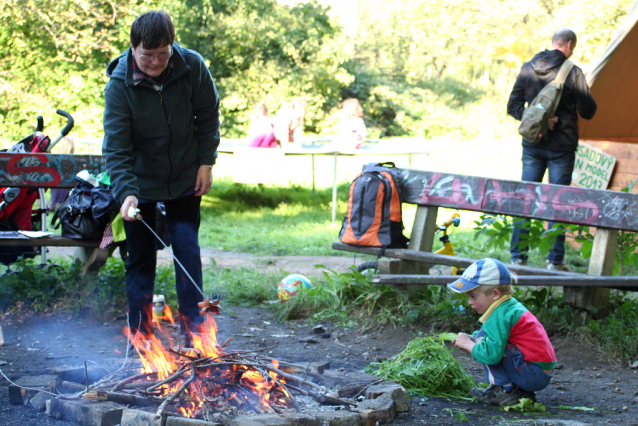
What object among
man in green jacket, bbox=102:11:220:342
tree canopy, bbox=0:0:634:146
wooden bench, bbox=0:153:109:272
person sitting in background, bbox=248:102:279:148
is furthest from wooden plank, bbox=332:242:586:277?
tree canopy, bbox=0:0:634:146

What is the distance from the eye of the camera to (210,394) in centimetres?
294

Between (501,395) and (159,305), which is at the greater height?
(501,395)

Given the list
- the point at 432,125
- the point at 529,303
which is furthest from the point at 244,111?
the point at 529,303

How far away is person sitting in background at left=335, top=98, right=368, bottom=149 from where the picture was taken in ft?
35.9

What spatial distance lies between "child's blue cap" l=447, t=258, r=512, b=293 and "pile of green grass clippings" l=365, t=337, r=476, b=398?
21.5 inches

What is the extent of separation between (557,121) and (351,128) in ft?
→ 19.0

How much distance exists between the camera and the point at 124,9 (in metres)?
16.3

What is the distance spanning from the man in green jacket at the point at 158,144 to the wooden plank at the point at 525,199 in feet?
6.51

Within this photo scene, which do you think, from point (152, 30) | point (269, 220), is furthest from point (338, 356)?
point (269, 220)

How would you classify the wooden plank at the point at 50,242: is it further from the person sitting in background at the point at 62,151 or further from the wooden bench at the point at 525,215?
the person sitting in background at the point at 62,151

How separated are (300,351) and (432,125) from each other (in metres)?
18.1

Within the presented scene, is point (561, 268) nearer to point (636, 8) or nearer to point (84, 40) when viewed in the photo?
point (636, 8)

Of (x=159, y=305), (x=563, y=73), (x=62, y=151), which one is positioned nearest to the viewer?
(x=159, y=305)

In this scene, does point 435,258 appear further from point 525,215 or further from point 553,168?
point 553,168
